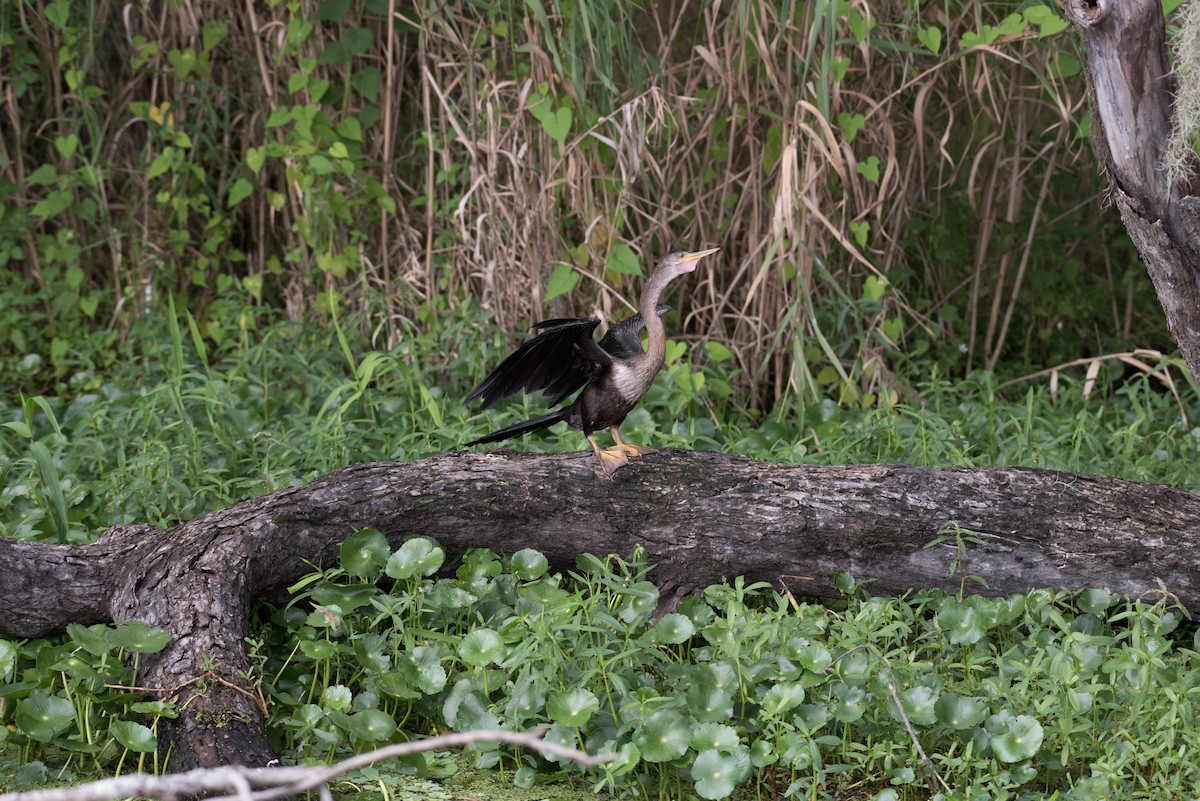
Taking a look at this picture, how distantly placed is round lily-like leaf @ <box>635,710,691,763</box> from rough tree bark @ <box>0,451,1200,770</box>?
0.62 metres

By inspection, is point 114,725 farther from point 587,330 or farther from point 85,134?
point 85,134

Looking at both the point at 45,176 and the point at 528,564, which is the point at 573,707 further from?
the point at 45,176

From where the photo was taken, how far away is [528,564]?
2.49 meters

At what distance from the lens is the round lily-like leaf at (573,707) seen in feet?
6.52

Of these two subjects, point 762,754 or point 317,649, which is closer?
point 762,754

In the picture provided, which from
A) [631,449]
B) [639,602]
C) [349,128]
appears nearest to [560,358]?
[631,449]

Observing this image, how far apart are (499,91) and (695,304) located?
966 mm

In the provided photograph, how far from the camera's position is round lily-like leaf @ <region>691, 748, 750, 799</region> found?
6.19ft

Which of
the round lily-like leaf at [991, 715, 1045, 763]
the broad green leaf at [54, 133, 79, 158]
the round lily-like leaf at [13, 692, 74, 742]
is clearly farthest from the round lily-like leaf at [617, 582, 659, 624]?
the broad green leaf at [54, 133, 79, 158]

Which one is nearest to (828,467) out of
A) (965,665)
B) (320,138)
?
(965,665)

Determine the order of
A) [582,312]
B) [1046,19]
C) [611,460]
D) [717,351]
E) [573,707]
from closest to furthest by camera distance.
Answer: [573,707], [611,460], [1046,19], [717,351], [582,312]

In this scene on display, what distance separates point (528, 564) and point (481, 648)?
34 cm

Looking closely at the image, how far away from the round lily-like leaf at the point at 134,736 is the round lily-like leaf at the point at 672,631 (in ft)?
2.97

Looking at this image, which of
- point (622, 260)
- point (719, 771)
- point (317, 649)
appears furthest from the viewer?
point (622, 260)
